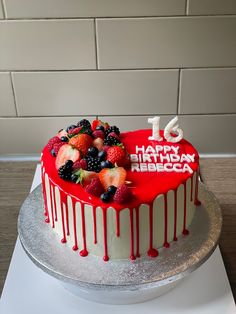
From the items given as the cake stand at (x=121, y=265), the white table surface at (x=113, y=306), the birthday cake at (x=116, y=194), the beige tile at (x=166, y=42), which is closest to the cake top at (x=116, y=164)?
the birthday cake at (x=116, y=194)

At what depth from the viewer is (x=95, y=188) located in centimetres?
92

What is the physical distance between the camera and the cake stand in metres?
0.91

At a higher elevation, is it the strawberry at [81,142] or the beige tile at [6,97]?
the strawberry at [81,142]

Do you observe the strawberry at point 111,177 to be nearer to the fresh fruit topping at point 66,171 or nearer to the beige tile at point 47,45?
the fresh fruit topping at point 66,171

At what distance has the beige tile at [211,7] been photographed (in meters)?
1.41

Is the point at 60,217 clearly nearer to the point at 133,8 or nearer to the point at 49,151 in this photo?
the point at 49,151

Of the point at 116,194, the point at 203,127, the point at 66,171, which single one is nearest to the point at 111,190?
the point at 116,194

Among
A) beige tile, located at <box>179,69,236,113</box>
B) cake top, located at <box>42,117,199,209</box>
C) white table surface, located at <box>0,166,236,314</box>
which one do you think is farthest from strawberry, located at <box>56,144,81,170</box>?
beige tile, located at <box>179,69,236,113</box>

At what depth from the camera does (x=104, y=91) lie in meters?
1.57

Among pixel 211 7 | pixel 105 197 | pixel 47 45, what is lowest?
pixel 105 197

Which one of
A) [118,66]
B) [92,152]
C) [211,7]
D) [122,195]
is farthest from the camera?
[118,66]

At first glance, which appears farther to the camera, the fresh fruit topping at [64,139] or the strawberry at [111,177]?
the fresh fruit topping at [64,139]

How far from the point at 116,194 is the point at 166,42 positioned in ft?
2.45

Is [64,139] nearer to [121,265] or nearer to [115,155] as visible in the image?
[115,155]
